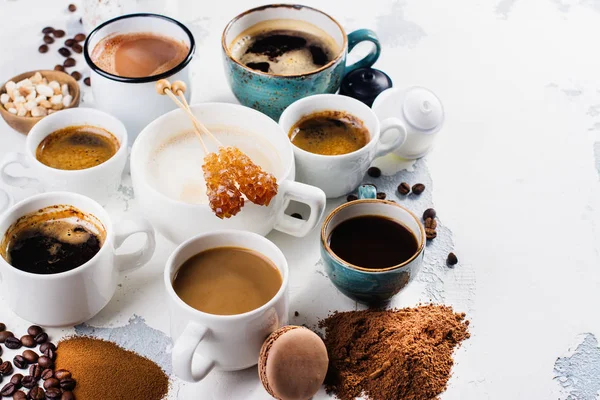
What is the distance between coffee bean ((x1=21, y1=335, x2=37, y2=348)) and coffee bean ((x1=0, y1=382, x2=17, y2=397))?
112 millimetres

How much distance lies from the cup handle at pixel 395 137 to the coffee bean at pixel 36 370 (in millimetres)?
1047

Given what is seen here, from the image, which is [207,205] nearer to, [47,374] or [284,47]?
[47,374]

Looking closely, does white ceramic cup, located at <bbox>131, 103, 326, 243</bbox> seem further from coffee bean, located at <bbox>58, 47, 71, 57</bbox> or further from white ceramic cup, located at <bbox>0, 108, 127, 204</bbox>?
coffee bean, located at <bbox>58, 47, 71, 57</bbox>

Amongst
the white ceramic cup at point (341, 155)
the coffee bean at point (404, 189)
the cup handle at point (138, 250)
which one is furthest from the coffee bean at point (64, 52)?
the coffee bean at point (404, 189)

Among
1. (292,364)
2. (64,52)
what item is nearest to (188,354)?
(292,364)

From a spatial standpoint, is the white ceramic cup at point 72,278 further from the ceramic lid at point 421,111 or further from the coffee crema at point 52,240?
the ceramic lid at point 421,111

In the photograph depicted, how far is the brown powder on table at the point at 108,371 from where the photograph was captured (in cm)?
169

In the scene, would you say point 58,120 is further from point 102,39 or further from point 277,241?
point 277,241

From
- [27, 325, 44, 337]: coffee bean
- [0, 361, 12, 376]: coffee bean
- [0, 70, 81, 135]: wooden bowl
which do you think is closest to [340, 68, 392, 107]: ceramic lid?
[0, 70, 81, 135]: wooden bowl

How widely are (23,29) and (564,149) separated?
1.83 meters

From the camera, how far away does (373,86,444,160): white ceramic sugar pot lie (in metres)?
2.23

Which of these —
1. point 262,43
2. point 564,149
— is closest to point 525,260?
point 564,149

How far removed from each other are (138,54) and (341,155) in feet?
2.31

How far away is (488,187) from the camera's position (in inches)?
88.4
